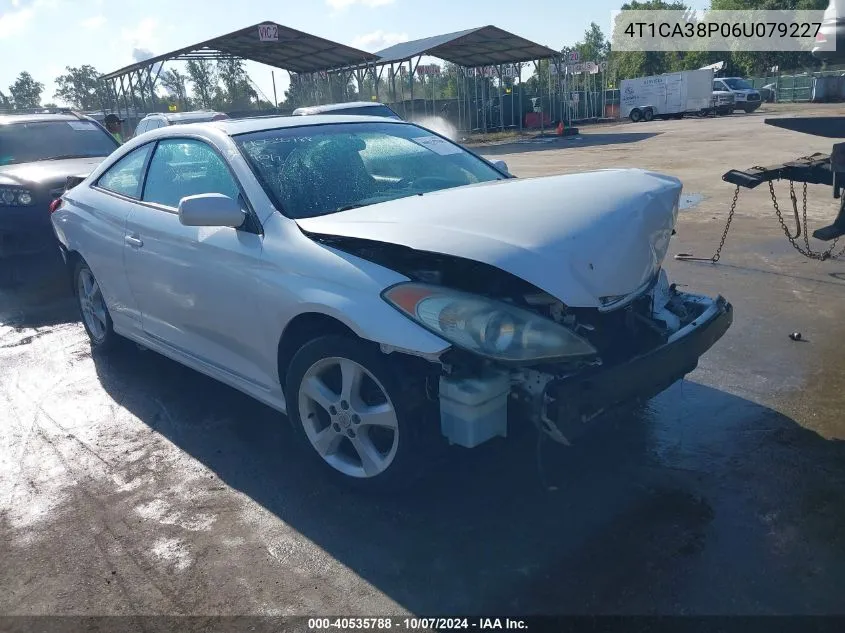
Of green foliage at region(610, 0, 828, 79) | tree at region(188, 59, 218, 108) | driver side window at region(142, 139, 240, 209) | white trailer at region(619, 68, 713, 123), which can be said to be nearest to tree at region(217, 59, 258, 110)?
tree at region(188, 59, 218, 108)

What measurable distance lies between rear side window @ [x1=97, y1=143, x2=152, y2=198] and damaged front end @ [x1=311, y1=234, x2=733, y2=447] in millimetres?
2018

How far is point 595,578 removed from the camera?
2627mm

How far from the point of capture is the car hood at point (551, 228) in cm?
270

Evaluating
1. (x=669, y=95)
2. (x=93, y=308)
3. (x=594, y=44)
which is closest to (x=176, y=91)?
(x=669, y=95)

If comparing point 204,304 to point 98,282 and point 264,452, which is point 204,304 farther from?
point 98,282

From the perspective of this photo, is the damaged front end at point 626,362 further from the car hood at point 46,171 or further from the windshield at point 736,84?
the windshield at point 736,84

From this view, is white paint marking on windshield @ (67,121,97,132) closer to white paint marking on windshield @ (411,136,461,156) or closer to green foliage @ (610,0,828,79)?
white paint marking on windshield @ (411,136,461,156)

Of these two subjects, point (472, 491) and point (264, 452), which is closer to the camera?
point (472, 491)

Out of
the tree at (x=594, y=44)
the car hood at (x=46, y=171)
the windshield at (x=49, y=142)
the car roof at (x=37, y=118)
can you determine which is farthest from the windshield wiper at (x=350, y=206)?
the tree at (x=594, y=44)

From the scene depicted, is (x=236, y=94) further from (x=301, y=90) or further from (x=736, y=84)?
(x=736, y=84)

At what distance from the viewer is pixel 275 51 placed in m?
29.7

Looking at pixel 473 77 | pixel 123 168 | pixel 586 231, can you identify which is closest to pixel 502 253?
pixel 586 231

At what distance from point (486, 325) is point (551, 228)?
48cm

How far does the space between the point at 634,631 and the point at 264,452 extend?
2118mm
